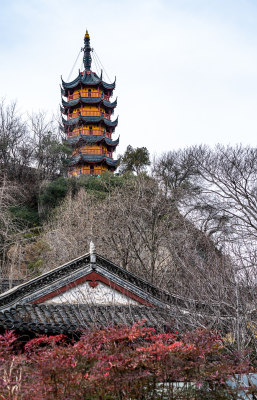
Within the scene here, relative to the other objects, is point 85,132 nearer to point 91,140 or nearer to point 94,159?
point 91,140

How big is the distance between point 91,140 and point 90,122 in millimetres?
2345

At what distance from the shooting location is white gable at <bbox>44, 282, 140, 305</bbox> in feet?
30.7

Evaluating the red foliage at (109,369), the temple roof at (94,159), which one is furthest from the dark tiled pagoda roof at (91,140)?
the red foliage at (109,369)

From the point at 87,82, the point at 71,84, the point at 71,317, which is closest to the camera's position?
the point at 71,317

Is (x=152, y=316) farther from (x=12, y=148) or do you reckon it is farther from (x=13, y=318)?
(x=12, y=148)

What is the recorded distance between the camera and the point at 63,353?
15.4 feet

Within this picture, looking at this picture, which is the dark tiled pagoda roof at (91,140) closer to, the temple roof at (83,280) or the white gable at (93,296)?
the temple roof at (83,280)

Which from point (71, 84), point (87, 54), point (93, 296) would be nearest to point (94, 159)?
point (71, 84)

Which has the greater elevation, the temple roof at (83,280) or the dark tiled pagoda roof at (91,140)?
the dark tiled pagoda roof at (91,140)

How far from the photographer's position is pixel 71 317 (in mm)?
8570

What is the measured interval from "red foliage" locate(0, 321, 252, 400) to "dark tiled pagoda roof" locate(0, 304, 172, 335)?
8.23 feet

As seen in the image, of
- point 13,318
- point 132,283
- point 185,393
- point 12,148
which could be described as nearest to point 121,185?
point 12,148

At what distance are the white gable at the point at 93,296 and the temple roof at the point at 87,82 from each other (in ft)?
106

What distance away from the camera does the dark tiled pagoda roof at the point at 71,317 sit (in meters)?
7.89
